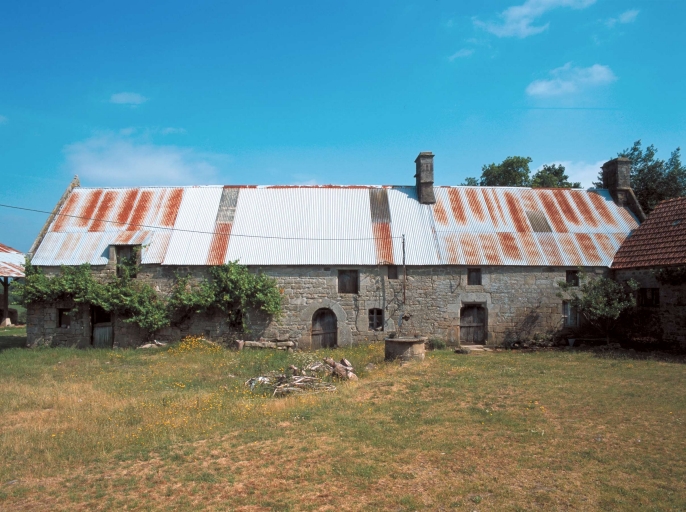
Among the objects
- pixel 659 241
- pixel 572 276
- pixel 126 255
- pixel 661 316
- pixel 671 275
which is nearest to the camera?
pixel 671 275

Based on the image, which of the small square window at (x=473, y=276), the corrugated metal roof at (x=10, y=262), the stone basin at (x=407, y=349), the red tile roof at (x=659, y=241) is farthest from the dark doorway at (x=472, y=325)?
the corrugated metal roof at (x=10, y=262)

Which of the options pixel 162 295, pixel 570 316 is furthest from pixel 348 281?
pixel 570 316

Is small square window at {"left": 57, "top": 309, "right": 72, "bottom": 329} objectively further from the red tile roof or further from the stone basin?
the red tile roof

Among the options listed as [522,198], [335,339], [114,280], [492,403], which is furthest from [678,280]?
[114,280]

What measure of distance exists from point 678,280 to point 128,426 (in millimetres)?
18346

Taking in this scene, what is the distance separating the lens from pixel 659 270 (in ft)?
59.2

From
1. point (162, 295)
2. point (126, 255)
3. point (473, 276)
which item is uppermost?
point (126, 255)

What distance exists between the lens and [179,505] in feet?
21.0

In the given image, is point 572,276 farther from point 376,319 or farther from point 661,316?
point 376,319

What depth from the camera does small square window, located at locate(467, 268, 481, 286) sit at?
20.3 m

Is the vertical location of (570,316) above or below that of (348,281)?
below

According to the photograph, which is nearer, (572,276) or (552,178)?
(572,276)

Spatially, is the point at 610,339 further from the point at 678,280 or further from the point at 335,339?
the point at 335,339

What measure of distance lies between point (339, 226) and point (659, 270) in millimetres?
12622
